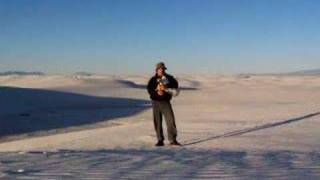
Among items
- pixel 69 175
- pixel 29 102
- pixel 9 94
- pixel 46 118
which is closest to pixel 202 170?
pixel 69 175

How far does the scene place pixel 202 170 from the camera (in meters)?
9.40

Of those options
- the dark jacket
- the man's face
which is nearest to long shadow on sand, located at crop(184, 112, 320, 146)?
the dark jacket

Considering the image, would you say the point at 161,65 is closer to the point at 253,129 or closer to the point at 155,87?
the point at 155,87

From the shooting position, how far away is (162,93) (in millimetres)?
14922

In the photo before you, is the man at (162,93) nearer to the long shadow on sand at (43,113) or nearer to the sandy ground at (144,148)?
the sandy ground at (144,148)

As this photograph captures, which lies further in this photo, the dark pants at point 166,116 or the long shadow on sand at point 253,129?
the long shadow on sand at point 253,129

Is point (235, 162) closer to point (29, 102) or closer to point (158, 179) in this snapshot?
point (158, 179)

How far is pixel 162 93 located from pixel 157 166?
5190 mm

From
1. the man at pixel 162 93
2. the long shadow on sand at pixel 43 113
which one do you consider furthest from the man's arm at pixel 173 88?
the long shadow on sand at pixel 43 113

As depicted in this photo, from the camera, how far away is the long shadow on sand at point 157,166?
28.7 feet

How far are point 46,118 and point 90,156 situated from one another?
1815 cm

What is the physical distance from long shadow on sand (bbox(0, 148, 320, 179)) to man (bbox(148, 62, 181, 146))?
302cm

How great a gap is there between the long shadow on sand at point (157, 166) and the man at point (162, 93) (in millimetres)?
3017

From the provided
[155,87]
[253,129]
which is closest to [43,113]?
[253,129]
